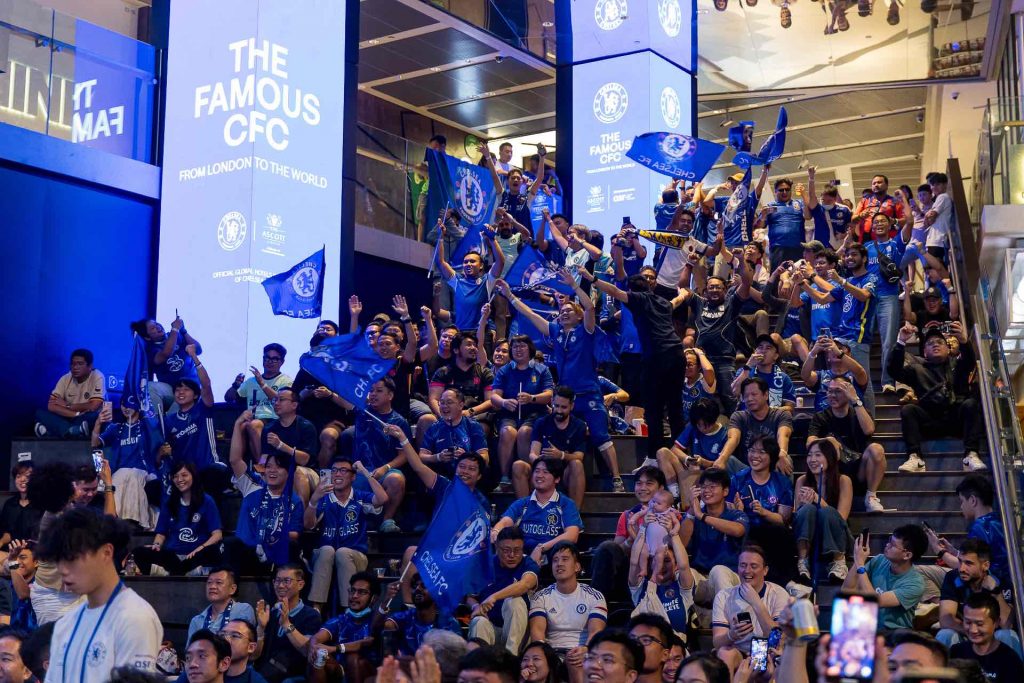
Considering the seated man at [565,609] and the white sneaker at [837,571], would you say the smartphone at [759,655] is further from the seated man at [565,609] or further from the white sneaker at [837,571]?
the white sneaker at [837,571]

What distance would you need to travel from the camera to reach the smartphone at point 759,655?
686 centimetres

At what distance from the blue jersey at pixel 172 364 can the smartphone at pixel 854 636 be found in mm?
11057

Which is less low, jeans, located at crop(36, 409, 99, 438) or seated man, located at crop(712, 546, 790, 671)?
jeans, located at crop(36, 409, 99, 438)

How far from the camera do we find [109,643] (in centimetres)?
465

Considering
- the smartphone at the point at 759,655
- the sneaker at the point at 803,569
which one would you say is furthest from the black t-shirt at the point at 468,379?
the smartphone at the point at 759,655

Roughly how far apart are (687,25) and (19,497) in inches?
495

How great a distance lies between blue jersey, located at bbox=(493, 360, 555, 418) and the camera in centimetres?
1172

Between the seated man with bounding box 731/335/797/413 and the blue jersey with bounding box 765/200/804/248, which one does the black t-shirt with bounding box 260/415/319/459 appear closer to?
the seated man with bounding box 731/335/797/413

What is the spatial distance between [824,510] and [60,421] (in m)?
8.19

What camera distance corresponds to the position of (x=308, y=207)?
15.6m

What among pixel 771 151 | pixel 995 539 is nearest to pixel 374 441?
pixel 995 539

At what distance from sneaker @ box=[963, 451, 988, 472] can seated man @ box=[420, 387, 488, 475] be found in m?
3.71

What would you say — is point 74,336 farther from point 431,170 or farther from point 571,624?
point 571,624

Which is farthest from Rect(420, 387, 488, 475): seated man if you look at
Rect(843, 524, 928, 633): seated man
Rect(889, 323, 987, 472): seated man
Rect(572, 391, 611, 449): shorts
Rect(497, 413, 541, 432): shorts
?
Rect(843, 524, 928, 633): seated man
